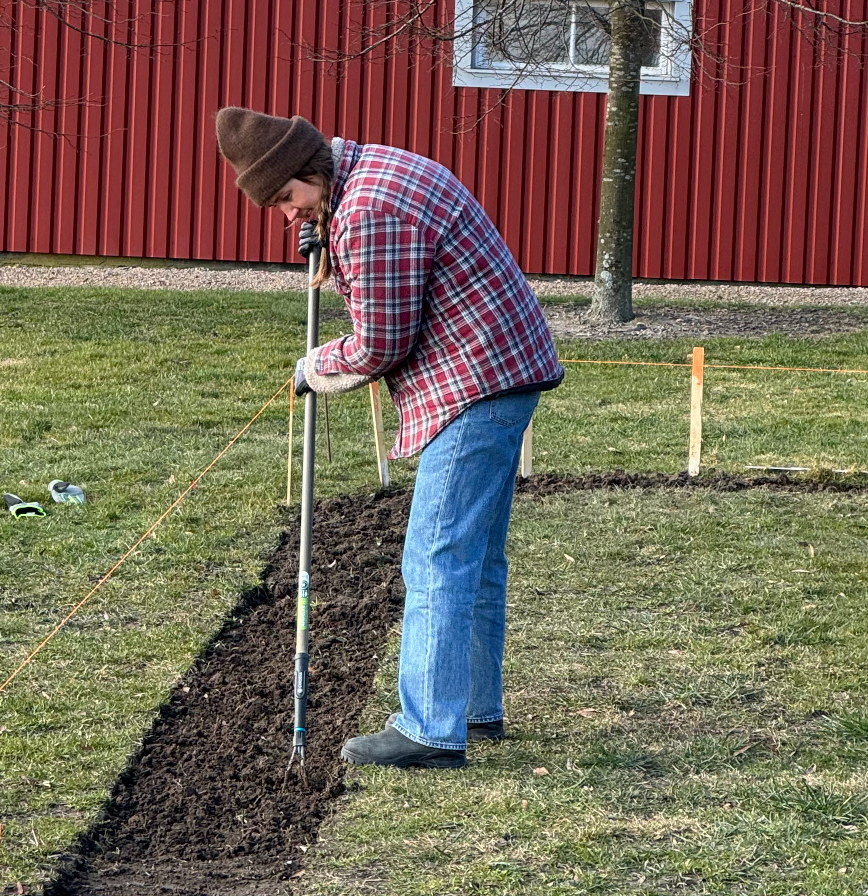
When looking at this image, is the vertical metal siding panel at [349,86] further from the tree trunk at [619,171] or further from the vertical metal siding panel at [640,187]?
the tree trunk at [619,171]

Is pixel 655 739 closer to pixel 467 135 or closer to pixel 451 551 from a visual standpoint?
pixel 451 551

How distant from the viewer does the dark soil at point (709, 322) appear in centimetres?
1242

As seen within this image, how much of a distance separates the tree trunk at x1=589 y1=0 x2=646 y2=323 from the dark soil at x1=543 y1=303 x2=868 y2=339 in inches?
10.7

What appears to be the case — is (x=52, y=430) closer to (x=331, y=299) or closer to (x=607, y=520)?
(x=607, y=520)

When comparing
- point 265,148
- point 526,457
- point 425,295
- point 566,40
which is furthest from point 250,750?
point 566,40

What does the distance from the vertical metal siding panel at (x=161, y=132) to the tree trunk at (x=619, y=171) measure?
5235 mm

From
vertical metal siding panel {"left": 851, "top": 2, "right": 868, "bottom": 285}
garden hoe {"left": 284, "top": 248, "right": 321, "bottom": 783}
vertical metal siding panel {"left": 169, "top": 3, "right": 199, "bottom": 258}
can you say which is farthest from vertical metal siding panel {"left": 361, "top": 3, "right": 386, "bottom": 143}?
garden hoe {"left": 284, "top": 248, "right": 321, "bottom": 783}

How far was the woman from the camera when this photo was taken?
393 cm

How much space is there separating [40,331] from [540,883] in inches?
369

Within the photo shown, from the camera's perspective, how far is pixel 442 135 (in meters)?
15.3

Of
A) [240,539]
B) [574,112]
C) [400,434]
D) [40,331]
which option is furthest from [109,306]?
[400,434]

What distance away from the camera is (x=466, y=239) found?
4031mm

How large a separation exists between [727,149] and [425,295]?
469 inches

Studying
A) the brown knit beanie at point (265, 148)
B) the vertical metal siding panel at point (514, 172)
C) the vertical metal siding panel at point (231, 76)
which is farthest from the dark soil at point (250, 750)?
the vertical metal siding panel at point (231, 76)
